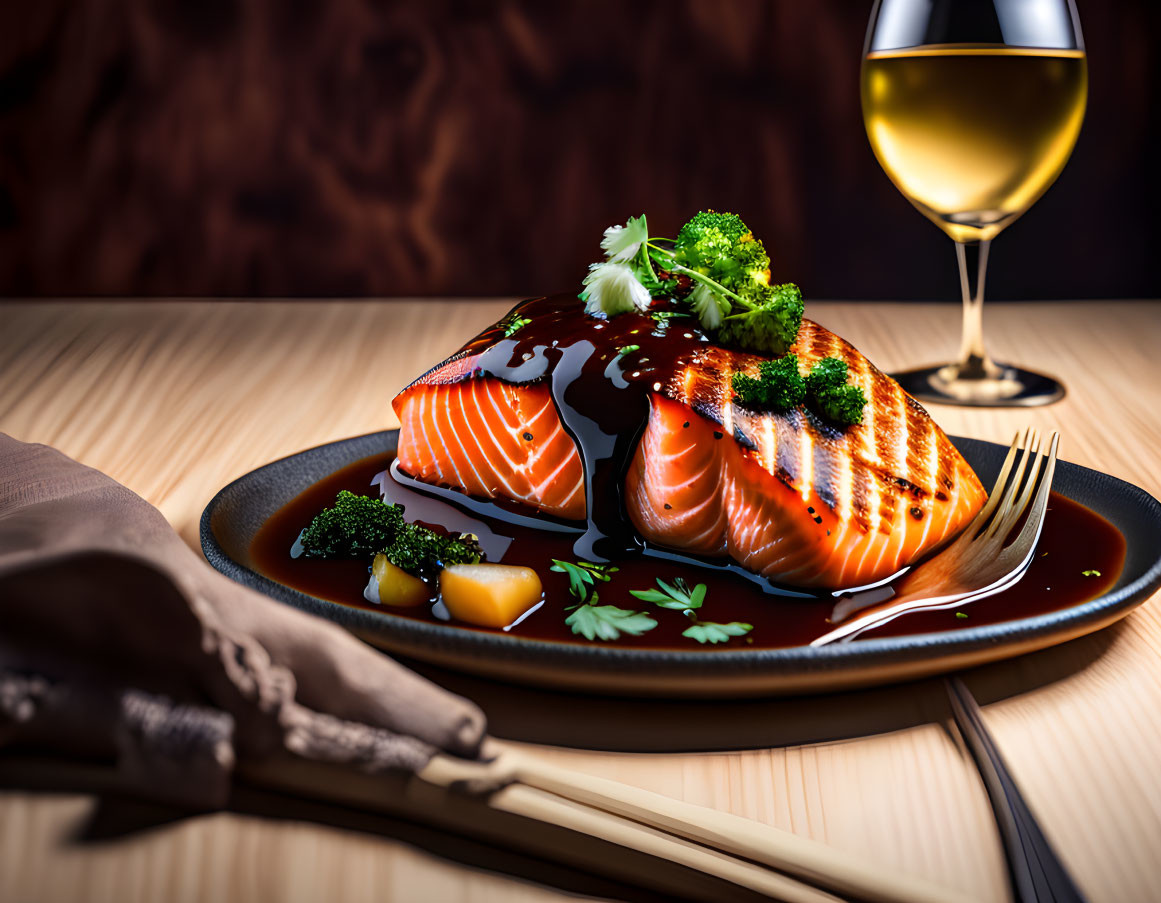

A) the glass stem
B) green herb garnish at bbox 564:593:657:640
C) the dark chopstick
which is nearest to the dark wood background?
the glass stem

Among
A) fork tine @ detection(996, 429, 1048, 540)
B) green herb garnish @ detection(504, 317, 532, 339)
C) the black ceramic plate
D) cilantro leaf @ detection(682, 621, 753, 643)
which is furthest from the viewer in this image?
green herb garnish @ detection(504, 317, 532, 339)

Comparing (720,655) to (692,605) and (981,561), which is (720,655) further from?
(981,561)

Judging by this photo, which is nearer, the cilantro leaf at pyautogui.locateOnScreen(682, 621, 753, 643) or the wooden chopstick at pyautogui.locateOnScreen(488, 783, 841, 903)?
the wooden chopstick at pyautogui.locateOnScreen(488, 783, 841, 903)

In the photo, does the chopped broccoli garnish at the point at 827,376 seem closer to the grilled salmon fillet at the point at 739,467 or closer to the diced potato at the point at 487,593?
the grilled salmon fillet at the point at 739,467

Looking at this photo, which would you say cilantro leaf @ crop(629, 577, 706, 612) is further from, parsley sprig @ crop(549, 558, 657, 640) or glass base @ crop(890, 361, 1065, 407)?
glass base @ crop(890, 361, 1065, 407)

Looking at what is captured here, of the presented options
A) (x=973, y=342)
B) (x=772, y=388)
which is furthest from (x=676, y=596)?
(x=973, y=342)

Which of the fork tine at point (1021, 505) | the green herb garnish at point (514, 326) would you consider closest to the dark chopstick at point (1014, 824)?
the fork tine at point (1021, 505)

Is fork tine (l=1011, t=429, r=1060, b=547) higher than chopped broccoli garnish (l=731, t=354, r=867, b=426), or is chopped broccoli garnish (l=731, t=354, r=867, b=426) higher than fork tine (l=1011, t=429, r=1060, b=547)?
chopped broccoli garnish (l=731, t=354, r=867, b=426)
